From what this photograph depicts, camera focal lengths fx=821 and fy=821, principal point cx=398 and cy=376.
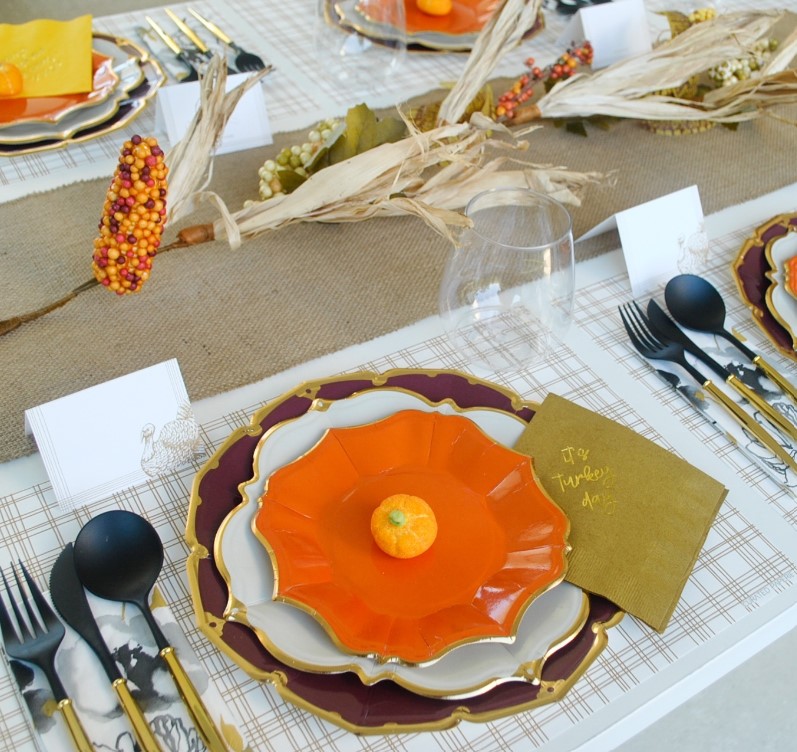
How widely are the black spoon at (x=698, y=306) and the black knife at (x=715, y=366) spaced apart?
1 cm

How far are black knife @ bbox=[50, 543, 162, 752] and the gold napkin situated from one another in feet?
0.91

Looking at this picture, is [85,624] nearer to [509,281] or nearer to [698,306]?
[509,281]

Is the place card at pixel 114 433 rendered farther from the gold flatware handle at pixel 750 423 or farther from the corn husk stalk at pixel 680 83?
the corn husk stalk at pixel 680 83

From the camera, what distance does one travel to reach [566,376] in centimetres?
74

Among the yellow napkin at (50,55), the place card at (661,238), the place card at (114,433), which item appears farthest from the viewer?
the yellow napkin at (50,55)

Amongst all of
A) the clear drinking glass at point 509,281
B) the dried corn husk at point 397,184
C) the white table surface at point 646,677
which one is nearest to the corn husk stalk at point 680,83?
the white table surface at point 646,677

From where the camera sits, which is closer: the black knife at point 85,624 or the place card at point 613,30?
the black knife at point 85,624

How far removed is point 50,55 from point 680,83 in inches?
29.2

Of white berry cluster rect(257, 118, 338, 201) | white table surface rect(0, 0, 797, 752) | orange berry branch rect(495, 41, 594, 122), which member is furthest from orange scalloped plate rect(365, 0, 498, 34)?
white berry cluster rect(257, 118, 338, 201)

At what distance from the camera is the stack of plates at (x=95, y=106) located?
87 centimetres

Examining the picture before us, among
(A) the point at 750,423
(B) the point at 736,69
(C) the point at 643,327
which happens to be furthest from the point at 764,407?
(B) the point at 736,69

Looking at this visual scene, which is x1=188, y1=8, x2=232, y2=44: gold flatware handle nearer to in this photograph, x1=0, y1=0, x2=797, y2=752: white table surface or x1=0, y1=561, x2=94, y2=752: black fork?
x1=0, y1=0, x2=797, y2=752: white table surface

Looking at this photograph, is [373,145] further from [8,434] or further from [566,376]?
[8,434]

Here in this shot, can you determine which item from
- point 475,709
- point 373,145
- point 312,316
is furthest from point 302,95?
point 475,709
